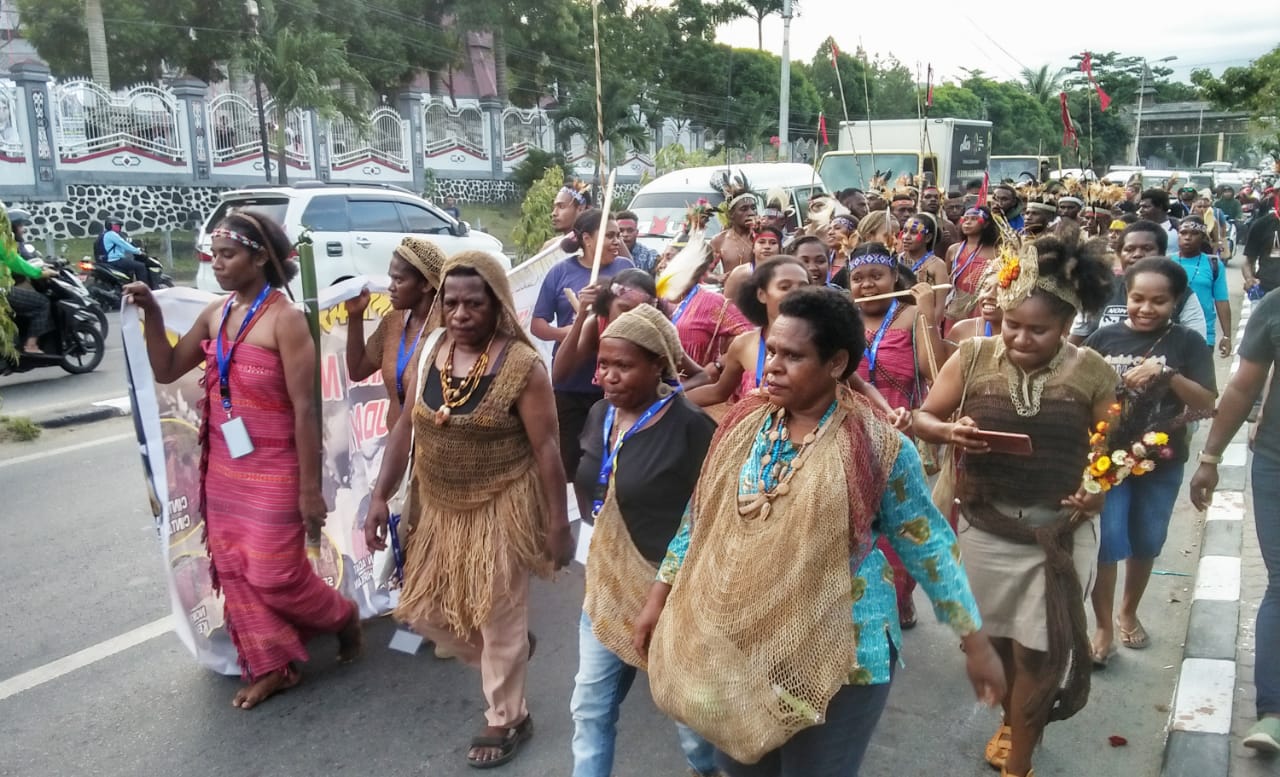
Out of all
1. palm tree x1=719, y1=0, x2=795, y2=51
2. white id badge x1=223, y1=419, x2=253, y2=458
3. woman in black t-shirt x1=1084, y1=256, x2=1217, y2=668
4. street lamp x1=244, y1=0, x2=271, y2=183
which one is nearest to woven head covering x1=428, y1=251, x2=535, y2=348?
white id badge x1=223, y1=419, x2=253, y2=458

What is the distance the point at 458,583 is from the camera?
11.3ft

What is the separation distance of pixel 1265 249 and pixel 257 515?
9427mm

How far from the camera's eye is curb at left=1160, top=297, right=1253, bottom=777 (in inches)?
138

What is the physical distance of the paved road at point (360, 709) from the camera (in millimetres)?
3459

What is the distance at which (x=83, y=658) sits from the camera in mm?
4121

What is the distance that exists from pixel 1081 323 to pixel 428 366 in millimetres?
3346

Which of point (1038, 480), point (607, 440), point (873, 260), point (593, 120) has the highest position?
point (593, 120)

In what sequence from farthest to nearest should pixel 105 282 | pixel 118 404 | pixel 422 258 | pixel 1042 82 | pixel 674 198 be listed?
pixel 1042 82
pixel 674 198
pixel 105 282
pixel 118 404
pixel 422 258

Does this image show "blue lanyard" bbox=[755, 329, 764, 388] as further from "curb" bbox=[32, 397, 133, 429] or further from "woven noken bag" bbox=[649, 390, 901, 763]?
"curb" bbox=[32, 397, 133, 429]

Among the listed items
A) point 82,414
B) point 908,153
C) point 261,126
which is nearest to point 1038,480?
point 82,414

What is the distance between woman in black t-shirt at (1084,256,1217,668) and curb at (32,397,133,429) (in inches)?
280

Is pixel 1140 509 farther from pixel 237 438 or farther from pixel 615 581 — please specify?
pixel 237 438

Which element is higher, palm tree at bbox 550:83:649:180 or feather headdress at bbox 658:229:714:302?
palm tree at bbox 550:83:649:180

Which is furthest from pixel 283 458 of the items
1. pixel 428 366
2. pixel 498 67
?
pixel 498 67
